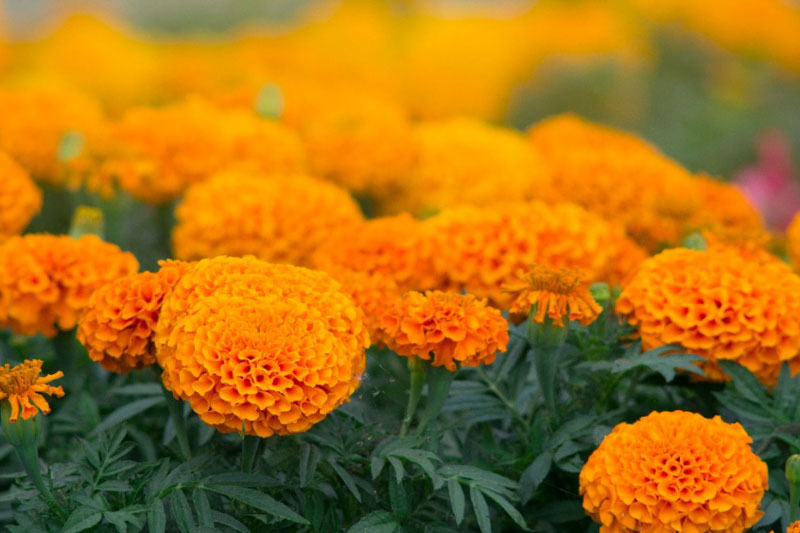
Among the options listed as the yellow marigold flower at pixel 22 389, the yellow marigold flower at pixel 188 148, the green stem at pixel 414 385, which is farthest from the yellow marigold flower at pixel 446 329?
the yellow marigold flower at pixel 188 148

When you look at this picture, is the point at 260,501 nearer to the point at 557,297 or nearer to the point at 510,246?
the point at 557,297

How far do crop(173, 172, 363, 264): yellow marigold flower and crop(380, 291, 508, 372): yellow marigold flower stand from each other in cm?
83

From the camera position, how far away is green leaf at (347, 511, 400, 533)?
132cm

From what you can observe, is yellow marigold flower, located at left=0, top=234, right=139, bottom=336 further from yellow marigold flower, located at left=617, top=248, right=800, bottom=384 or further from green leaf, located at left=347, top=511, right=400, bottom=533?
yellow marigold flower, located at left=617, top=248, right=800, bottom=384

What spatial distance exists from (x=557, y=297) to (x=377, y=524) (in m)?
0.40

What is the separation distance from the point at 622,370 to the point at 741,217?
3.77 ft

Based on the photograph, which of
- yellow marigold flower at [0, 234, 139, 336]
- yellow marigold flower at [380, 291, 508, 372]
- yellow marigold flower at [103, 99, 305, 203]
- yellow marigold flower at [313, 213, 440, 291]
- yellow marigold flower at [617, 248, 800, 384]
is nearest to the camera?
yellow marigold flower at [380, 291, 508, 372]

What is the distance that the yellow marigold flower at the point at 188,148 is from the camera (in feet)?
7.75

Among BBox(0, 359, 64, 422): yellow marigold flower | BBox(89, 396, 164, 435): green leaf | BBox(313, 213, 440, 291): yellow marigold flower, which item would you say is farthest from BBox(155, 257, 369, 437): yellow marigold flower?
BBox(313, 213, 440, 291): yellow marigold flower

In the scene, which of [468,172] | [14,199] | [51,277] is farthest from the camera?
[468,172]

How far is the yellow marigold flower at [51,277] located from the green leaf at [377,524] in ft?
2.12

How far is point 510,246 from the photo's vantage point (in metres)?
1.91

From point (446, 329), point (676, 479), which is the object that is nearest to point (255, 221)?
point (446, 329)

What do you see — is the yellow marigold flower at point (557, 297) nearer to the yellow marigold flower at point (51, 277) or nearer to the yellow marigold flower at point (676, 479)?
the yellow marigold flower at point (676, 479)
